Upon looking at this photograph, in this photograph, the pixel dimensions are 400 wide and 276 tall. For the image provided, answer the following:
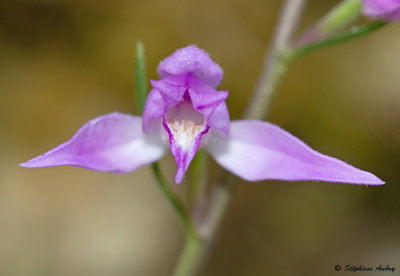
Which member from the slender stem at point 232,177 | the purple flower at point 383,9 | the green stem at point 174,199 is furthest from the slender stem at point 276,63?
the green stem at point 174,199

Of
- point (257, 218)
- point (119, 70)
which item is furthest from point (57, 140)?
point (257, 218)

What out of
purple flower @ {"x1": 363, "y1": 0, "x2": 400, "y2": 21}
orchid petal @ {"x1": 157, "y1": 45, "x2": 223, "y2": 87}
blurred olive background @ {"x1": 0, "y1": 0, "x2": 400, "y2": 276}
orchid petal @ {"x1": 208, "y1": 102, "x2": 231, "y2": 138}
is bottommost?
blurred olive background @ {"x1": 0, "y1": 0, "x2": 400, "y2": 276}

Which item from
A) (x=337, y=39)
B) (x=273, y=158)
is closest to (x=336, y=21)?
(x=337, y=39)

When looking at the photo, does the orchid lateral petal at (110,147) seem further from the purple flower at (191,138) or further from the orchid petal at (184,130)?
the orchid petal at (184,130)

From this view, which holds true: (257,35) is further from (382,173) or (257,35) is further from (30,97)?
(30,97)

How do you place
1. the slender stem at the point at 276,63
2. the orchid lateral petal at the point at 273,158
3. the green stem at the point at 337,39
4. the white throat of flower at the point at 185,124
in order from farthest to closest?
the slender stem at the point at 276,63 < the green stem at the point at 337,39 < the white throat of flower at the point at 185,124 < the orchid lateral petal at the point at 273,158

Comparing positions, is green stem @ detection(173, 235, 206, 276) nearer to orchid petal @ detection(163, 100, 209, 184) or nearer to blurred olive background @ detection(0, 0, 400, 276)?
orchid petal @ detection(163, 100, 209, 184)

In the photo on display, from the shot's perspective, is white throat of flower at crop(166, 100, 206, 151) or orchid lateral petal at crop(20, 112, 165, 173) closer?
orchid lateral petal at crop(20, 112, 165, 173)

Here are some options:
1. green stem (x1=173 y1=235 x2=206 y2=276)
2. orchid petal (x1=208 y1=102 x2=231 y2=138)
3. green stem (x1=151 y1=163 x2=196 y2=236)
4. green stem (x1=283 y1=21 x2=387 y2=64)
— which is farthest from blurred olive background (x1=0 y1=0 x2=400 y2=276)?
orchid petal (x1=208 y1=102 x2=231 y2=138)
